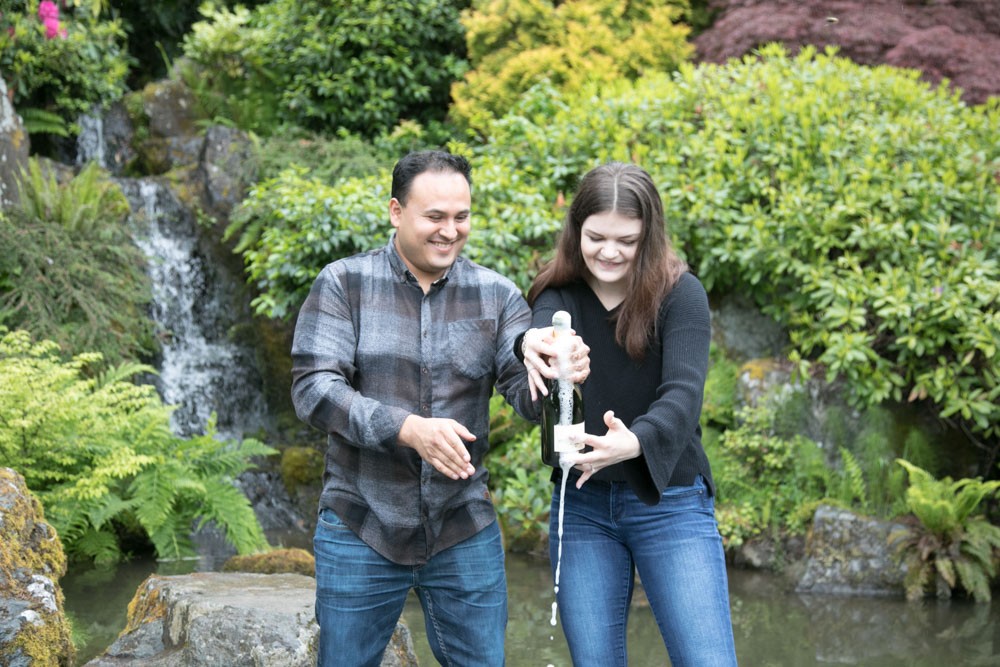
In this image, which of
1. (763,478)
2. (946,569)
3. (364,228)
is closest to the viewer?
(946,569)

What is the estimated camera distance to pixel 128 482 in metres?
6.24

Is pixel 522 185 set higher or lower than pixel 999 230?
higher

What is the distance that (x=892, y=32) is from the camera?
29.3 feet

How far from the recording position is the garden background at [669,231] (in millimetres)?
5973

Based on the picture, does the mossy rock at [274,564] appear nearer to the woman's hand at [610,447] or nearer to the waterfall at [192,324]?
the woman's hand at [610,447]

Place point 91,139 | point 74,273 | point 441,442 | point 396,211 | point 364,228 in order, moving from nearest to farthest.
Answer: point 441,442 < point 396,211 < point 364,228 < point 74,273 < point 91,139

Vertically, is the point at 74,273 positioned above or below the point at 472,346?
above

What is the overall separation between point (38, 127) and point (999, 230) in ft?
32.5

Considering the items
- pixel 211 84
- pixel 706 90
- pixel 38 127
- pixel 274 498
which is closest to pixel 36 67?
pixel 38 127

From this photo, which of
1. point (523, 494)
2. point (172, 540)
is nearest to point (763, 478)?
point (523, 494)

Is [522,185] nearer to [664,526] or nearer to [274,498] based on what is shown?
[274,498]

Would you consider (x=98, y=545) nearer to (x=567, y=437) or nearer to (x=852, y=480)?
(x=567, y=437)

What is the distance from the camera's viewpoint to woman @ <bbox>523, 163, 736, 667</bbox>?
2.49 meters

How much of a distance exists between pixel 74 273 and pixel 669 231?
4.81 metres
